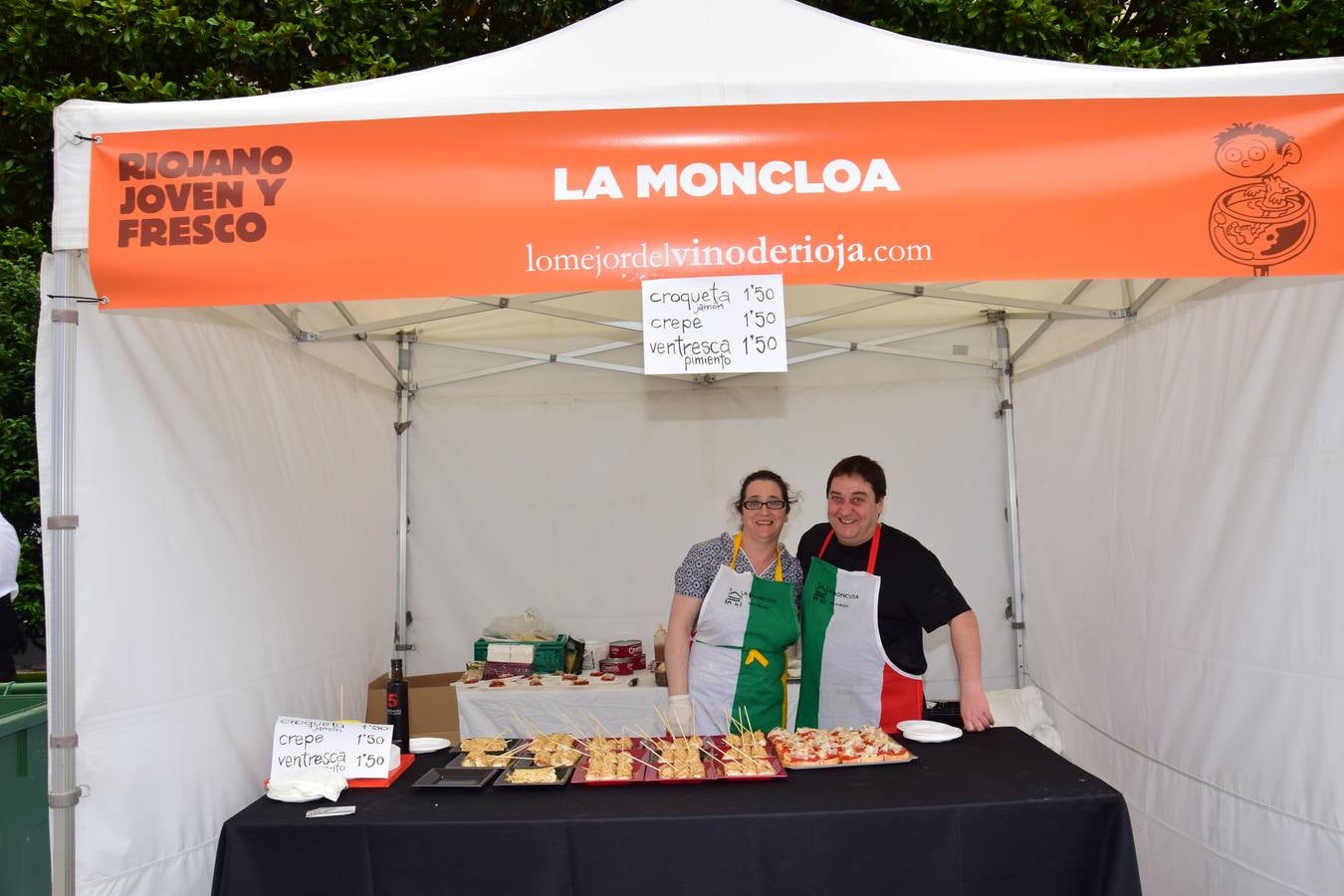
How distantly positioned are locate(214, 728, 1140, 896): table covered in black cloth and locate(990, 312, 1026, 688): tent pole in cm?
269

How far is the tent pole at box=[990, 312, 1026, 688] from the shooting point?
454 centimetres

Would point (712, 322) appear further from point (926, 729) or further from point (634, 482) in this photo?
point (634, 482)

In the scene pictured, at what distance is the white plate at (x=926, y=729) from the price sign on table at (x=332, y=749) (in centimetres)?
136

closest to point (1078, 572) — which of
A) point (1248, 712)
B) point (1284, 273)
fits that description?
point (1248, 712)

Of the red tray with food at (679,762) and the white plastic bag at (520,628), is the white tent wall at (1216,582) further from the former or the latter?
the white plastic bag at (520,628)

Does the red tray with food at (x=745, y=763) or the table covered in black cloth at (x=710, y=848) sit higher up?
the red tray with food at (x=745, y=763)

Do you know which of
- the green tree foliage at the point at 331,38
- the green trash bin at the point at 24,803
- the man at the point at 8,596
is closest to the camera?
the green trash bin at the point at 24,803

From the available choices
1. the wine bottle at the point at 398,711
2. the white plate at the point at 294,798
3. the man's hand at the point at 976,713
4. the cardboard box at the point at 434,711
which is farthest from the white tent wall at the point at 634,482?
the white plate at the point at 294,798

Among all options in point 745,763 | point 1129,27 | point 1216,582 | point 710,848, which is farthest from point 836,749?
point 1129,27

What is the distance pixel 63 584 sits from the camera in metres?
2.13

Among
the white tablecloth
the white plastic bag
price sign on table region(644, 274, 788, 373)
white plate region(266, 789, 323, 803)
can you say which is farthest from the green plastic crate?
price sign on table region(644, 274, 788, 373)

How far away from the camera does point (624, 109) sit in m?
2.17

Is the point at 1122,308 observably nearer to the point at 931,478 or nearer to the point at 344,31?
A: the point at 931,478

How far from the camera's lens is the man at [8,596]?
3168 millimetres
